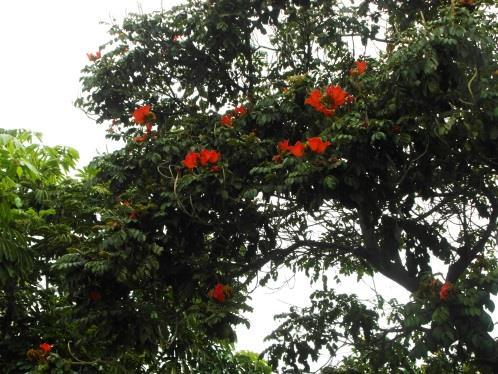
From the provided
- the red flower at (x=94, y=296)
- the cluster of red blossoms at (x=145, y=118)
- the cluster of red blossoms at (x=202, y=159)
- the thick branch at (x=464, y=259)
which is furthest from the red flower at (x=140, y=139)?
the thick branch at (x=464, y=259)

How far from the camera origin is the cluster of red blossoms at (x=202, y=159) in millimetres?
4086

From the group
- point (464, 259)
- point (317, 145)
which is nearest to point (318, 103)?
point (317, 145)

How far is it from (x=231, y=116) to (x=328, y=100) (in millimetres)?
872

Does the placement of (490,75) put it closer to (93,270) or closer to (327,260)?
(327,260)

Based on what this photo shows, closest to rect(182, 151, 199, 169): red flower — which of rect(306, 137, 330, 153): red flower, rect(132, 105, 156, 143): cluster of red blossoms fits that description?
rect(132, 105, 156, 143): cluster of red blossoms

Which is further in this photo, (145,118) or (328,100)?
(145,118)

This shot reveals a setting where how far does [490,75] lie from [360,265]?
2.60m

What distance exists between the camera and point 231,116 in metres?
4.68

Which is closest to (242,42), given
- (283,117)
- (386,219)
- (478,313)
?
(283,117)

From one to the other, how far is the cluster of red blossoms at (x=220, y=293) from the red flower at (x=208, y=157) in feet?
2.62

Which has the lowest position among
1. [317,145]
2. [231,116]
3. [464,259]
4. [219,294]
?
[219,294]

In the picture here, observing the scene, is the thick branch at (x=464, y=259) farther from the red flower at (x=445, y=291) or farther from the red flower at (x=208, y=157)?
the red flower at (x=208, y=157)

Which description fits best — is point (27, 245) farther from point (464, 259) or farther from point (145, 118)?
point (464, 259)

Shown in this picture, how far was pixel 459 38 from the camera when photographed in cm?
377
